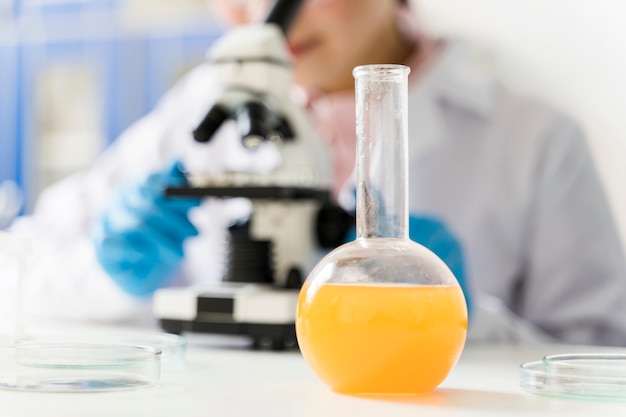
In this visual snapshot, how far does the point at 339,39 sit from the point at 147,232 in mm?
678

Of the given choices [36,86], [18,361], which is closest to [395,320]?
[18,361]

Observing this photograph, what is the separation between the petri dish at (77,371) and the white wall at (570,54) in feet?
6.01

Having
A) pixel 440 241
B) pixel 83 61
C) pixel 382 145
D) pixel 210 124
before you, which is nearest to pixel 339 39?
pixel 440 241

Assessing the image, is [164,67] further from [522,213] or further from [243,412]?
[243,412]

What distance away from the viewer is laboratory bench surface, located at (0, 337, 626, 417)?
0.53m

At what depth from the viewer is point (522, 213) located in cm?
167

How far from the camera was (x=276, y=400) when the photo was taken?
577 millimetres

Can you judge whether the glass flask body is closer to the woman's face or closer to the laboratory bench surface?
the laboratory bench surface

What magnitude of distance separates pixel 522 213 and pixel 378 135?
1.14 meters

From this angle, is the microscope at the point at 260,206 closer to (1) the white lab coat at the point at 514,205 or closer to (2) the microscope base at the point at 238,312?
(2) the microscope base at the point at 238,312

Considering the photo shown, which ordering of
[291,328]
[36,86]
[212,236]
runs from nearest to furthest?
[291,328] < [212,236] < [36,86]

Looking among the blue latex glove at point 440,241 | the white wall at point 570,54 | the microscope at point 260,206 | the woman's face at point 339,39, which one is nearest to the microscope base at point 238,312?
the microscope at point 260,206

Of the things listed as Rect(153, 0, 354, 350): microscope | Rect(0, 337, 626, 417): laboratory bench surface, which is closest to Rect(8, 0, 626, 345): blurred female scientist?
Rect(153, 0, 354, 350): microscope

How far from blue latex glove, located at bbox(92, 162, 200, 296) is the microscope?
23 centimetres
